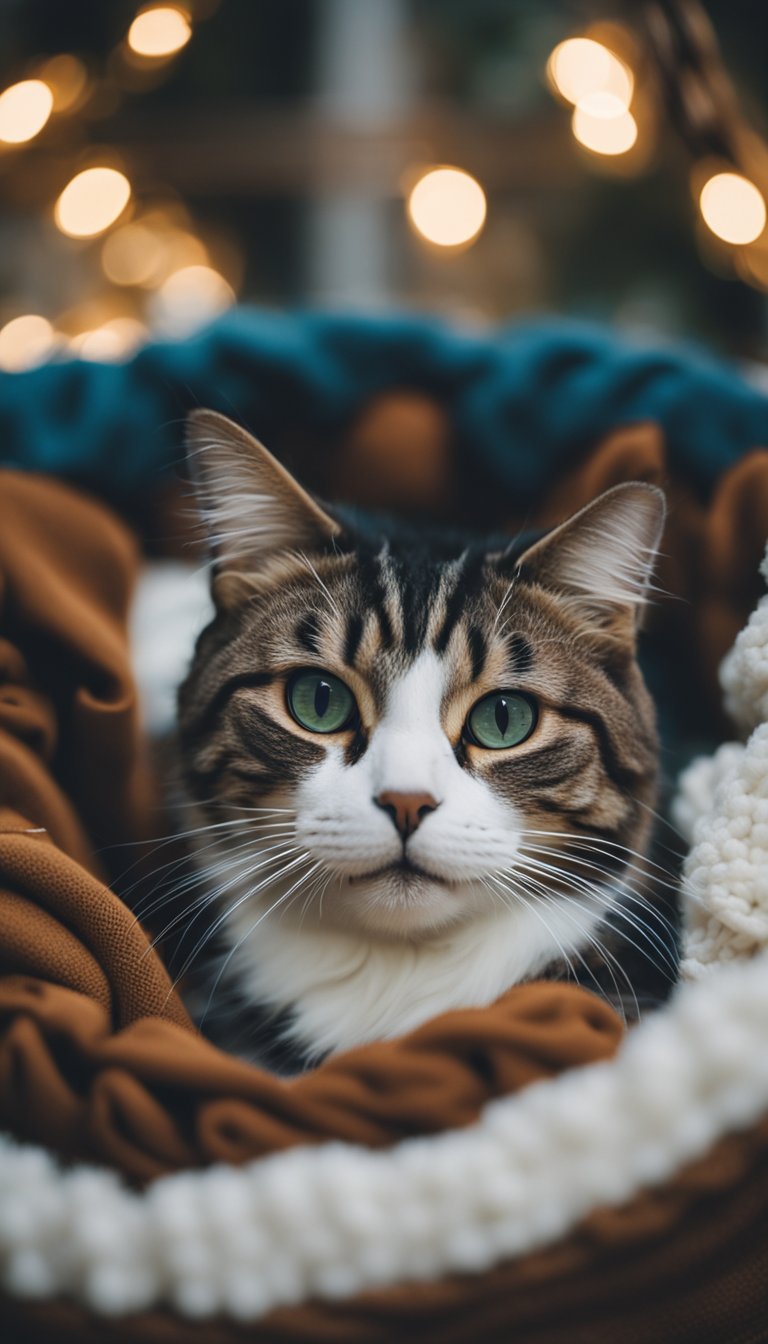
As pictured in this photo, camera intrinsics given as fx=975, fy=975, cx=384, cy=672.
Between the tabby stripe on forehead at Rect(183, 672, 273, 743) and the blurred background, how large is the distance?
3.23 feet

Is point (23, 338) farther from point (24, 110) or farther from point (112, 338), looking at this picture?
point (24, 110)

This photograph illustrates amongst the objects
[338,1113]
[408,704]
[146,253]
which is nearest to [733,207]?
[408,704]

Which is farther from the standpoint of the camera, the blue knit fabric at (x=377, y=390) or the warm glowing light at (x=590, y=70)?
the warm glowing light at (x=590, y=70)

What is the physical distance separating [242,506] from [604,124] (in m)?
1.18

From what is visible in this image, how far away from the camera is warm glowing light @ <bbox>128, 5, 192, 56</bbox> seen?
1481 millimetres

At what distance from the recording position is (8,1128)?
25.7 inches

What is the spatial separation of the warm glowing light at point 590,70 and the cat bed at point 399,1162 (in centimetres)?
134

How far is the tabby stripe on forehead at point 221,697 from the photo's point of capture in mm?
882

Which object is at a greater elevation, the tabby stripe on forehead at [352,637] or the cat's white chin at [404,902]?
the tabby stripe on forehead at [352,637]

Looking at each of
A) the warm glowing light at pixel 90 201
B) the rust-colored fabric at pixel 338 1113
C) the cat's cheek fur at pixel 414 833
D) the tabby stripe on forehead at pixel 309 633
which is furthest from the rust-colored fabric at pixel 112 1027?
the warm glowing light at pixel 90 201

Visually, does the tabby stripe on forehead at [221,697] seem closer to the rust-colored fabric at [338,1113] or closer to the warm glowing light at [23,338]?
the rust-colored fabric at [338,1113]

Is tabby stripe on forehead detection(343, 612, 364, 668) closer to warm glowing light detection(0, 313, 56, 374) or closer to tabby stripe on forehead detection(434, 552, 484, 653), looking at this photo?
tabby stripe on forehead detection(434, 552, 484, 653)

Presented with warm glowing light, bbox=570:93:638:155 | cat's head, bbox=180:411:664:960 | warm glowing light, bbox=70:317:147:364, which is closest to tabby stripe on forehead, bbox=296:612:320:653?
cat's head, bbox=180:411:664:960

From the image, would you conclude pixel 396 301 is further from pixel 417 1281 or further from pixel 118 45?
pixel 417 1281
